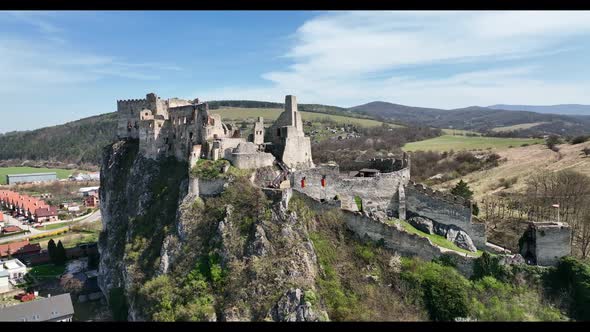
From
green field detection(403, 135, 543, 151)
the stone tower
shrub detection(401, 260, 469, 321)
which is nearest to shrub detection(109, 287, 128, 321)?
the stone tower

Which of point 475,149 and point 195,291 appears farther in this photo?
point 475,149

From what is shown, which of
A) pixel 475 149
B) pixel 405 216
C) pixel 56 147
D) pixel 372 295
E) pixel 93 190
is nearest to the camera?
pixel 372 295

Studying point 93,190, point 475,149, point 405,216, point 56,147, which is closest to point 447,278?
point 405,216

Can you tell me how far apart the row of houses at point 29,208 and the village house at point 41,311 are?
5184cm

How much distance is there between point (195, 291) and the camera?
97.1ft

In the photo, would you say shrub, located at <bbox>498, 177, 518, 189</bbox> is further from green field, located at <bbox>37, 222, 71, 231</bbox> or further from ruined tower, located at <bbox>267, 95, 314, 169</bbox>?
green field, located at <bbox>37, 222, 71, 231</bbox>

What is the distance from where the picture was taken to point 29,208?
284ft

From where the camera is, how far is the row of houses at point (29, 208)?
83.0 metres

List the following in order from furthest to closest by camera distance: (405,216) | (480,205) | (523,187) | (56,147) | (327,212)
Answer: (56,147)
(523,187)
(480,205)
(405,216)
(327,212)

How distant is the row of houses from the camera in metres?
83.0

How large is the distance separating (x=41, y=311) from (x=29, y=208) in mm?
59135

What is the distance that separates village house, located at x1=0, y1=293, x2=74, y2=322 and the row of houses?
51.8m

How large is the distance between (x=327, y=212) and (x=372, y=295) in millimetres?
6960

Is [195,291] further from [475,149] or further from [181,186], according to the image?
[475,149]
